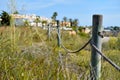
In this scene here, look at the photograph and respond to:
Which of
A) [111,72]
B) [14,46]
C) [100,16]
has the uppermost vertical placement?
[100,16]

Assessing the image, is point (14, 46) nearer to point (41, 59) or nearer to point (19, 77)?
point (41, 59)

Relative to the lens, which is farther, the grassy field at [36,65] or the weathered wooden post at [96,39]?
the weathered wooden post at [96,39]

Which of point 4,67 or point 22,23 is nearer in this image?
point 4,67

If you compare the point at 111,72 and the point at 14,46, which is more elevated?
the point at 14,46

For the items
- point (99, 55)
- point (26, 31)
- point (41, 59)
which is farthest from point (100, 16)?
point (26, 31)

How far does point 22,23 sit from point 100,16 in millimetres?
2080

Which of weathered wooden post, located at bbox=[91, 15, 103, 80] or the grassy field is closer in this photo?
the grassy field

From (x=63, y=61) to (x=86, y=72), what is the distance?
0.74 ft

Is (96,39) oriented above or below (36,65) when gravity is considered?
above

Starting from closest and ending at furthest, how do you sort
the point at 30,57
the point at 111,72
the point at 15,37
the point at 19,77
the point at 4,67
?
the point at 19,77, the point at 4,67, the point at 111,72, the point at 30,57, the point at 15,37

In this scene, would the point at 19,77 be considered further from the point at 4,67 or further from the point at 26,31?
the point at 26,31

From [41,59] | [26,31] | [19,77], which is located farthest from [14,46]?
[26,31]

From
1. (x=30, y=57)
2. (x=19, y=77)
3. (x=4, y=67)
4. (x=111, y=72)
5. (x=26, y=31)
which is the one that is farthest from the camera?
(x=26, y=31)

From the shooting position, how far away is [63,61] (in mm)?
3000
